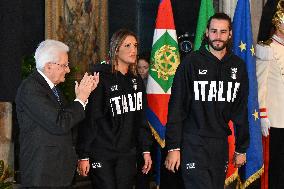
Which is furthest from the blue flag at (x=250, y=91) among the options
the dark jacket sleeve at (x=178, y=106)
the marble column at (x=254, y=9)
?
the dark jacket sleeve at (x=178, y=106)

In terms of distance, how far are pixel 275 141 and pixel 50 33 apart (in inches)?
129

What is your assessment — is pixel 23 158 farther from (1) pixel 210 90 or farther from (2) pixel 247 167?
(2) pixel 247 167

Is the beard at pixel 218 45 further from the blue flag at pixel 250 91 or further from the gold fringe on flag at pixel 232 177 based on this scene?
the gold fringe on flag at pixel 232 177

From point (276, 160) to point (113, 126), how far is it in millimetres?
2610

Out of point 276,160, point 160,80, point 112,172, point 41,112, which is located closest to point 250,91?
point 276,160

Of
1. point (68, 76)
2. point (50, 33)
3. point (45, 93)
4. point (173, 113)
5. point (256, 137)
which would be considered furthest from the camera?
point (50, 33)

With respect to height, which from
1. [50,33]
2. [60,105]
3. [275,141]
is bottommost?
[275,141]

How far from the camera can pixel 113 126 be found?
14.4 ft

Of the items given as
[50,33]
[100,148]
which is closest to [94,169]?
[100,148]

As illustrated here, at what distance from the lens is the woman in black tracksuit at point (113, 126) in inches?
171

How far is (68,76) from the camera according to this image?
6.83 m

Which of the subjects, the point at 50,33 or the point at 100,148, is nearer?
the point at 100,148

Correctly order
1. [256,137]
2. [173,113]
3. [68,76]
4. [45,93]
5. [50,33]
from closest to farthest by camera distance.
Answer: [45,93], [173,113], [256,137], [68,76], [50,33]

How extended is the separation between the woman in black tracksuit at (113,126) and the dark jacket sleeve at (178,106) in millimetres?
347
